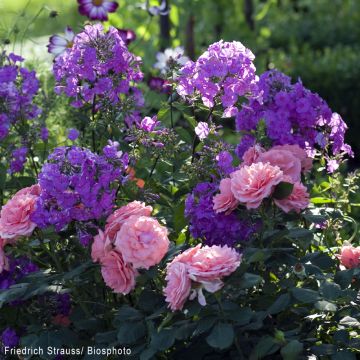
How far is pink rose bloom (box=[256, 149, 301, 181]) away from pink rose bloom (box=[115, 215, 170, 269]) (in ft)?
1.26

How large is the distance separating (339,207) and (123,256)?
88cm

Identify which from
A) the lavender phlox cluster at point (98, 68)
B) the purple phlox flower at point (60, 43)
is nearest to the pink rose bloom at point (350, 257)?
the lavender phlox cluster at point (98, 68)

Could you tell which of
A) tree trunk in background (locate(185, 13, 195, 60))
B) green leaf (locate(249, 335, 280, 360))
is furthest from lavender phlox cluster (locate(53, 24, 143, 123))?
tree trunk in background (locate(185, 13, 195, 60))

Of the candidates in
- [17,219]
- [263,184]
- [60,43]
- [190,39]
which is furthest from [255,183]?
[190,39]

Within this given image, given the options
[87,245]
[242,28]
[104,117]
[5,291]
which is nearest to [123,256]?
[87,245]

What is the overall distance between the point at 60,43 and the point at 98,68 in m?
0.80

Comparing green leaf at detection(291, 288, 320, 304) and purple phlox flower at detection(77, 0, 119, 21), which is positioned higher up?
purple phlox flower at detection(77, 0, 119, 21)

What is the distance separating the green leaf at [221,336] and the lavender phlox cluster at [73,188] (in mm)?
438

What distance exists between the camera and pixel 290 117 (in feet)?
7.61

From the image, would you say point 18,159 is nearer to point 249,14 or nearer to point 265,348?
point 265,348

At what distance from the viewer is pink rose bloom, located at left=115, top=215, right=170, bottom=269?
6.36 ft

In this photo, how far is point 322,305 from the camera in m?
1.88

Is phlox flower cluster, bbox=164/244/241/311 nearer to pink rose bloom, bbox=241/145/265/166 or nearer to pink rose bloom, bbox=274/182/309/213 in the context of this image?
pink rose bloom, bbox=274/182/309/213

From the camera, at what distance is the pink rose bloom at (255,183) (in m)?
1.95
